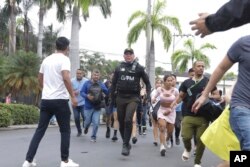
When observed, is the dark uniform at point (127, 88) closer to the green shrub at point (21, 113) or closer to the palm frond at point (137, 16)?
the green shrub at point (21, 113)

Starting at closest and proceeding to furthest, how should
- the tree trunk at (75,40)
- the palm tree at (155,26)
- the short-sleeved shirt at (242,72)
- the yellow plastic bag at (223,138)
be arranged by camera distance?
the short-sleeved shirt at (242,72) < the yellow plastic bag at (223,138) < the tree trunk at (75,40) < the palm tree at (155,26)

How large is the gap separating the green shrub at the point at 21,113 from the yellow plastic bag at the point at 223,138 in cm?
1155

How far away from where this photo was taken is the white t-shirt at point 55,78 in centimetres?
707

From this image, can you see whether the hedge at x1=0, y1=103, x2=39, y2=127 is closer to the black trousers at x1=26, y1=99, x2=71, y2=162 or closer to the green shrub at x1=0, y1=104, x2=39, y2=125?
the green shrub at x1=0, y1=104, x2=39, y2=125

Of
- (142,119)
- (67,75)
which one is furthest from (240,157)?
(142,119)

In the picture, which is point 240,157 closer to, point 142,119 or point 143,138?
point 143,138

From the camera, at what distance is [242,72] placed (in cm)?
408

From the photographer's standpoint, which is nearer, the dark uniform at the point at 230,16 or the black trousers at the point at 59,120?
the dark uniform at the point at 230,16

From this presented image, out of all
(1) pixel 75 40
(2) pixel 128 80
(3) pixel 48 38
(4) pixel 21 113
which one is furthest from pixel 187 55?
(2) pixel 128 80

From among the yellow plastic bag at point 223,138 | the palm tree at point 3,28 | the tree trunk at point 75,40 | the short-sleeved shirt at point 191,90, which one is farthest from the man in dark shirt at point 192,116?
the palm tree at point 3,28

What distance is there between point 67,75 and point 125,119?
2037 millimetres

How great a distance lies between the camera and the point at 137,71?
356 inches

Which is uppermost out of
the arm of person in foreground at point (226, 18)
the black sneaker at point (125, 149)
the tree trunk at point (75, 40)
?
the tree trunk at point (75, 40)

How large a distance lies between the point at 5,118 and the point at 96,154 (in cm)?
618
